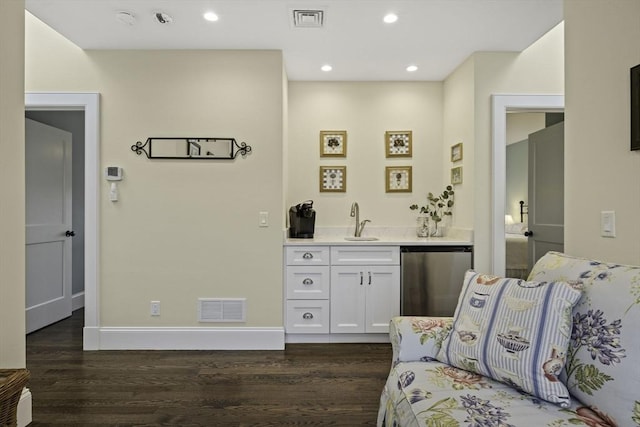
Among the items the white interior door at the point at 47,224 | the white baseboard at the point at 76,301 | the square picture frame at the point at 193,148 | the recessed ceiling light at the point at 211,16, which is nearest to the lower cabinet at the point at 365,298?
the square picture frame at the point at 193,148

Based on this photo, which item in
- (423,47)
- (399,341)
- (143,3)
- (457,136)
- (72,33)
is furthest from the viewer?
(457,136)

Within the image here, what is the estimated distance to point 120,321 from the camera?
3.23 m

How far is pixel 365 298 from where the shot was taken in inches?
131

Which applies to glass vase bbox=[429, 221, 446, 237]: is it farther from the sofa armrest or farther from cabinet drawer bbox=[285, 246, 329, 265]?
the sofa armrest

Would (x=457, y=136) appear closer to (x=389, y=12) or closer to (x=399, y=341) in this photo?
(x=389, y=12)

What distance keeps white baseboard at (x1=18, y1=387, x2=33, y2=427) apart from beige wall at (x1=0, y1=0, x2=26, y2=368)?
0.58 feet

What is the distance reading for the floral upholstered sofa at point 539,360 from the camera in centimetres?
121

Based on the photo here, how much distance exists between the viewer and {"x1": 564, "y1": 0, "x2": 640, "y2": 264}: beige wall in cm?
157

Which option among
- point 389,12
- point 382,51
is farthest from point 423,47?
point 389,12

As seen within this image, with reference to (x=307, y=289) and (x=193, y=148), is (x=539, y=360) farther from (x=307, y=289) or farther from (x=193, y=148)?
(x=193, y=148)

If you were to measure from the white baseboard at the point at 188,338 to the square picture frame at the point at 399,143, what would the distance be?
215cm

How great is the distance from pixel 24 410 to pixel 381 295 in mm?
2515

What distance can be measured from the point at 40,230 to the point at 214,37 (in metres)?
2.62

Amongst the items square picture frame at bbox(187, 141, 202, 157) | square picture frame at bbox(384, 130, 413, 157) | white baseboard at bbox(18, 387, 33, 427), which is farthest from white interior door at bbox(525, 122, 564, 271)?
white baseboard at bbox(18, 387, 33, 427)
